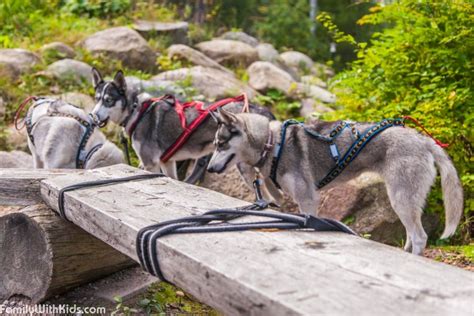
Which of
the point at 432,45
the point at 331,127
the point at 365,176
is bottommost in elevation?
the point at 365,176

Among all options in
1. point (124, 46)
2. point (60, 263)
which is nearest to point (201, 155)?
point (60, 263)

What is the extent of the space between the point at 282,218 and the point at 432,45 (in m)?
4.19

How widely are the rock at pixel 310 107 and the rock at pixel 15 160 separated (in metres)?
4.80

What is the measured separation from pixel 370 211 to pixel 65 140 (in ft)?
10.7

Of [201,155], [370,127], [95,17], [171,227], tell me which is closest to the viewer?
[171,227]

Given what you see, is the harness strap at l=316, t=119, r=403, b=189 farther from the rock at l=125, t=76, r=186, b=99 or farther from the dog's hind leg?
the rock at l=125, t=76, r=186, b=99

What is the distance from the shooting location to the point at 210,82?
8672mm

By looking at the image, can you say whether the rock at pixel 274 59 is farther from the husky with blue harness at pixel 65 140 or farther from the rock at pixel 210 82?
the husky with blue harness at pixel 65 140

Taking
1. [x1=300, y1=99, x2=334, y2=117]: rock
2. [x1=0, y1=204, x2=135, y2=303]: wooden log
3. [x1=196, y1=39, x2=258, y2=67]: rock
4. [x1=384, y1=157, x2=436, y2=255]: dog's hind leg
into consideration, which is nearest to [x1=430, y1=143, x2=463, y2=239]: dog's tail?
[x1=384, y1=157, x2=436, y2=255]: dog's hind leg

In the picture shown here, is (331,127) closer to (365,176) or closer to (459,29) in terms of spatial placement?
(365,176)

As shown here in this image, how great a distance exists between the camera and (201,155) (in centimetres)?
576

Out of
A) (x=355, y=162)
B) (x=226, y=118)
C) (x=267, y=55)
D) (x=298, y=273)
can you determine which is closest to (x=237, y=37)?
(x=267, y=55)

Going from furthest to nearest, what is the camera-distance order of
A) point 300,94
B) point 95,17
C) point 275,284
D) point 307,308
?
point 95,17, point 300,94, point 275,284, point 307,308

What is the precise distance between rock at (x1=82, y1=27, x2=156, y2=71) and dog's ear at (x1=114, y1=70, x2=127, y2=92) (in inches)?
166
